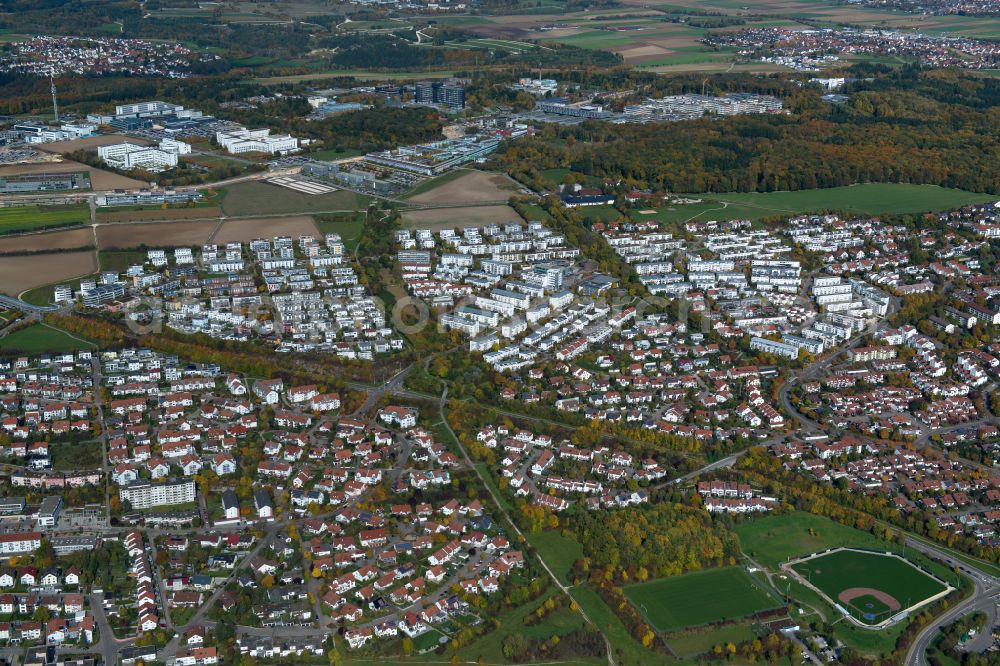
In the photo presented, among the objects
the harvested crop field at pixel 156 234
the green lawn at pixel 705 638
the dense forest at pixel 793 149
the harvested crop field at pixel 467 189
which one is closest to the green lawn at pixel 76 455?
the green lawn at pixel 705 638

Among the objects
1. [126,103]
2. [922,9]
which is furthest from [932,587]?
[922,9]

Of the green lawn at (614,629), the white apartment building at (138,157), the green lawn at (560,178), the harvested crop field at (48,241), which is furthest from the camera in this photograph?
the white apartment building at (138,157)

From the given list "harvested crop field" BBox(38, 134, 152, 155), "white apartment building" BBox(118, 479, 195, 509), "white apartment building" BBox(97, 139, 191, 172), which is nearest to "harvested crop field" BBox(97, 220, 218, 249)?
"white apartment building" BBox(97, 139, 191, 172)

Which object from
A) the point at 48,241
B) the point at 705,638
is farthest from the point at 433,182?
the point at 705,638

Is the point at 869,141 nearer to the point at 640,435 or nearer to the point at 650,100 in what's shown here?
the point at 650,100

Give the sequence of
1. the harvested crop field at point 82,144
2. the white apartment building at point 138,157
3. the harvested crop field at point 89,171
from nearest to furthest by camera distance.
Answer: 1. the harvested crop field at point 89,171
2. the white apartment building at point 138,157
3. the harvested crop field at point 82,144

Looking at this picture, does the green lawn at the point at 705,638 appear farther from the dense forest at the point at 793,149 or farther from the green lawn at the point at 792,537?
the dense forest at the point at 793,149
